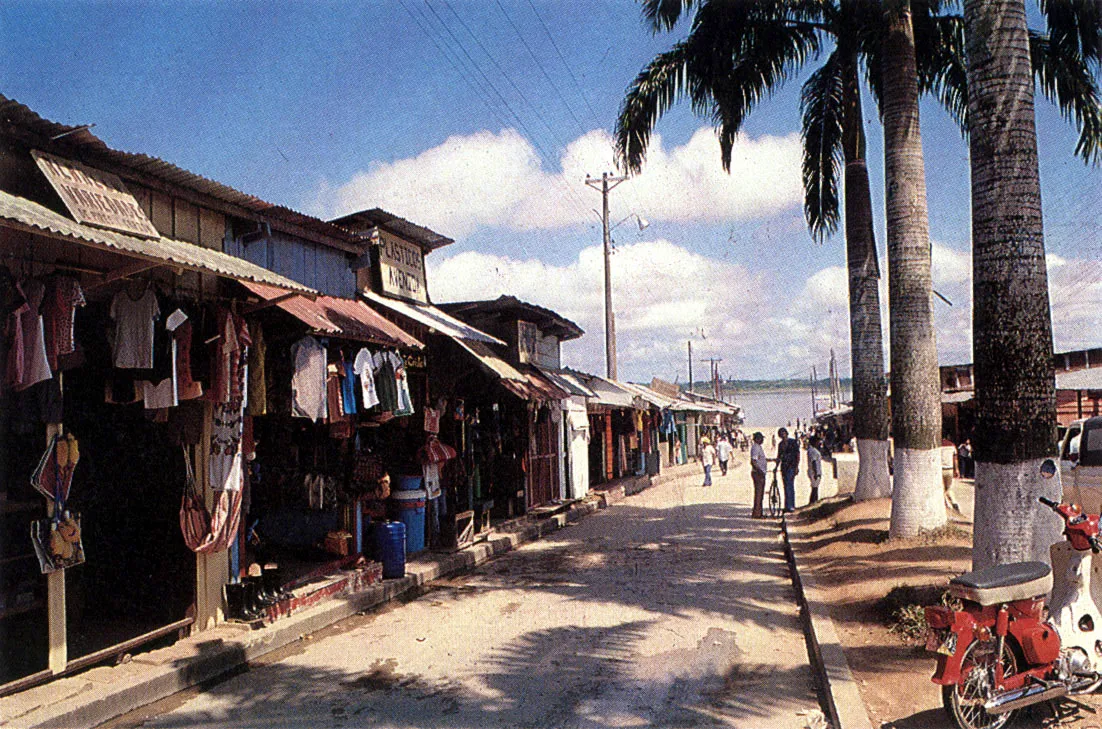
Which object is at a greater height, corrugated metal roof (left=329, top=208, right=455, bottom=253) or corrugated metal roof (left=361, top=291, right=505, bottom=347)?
corrugated metal roof (left=329, top=208, right=455, bottom=253)

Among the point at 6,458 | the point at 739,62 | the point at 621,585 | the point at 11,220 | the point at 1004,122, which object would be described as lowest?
the point at 621,585

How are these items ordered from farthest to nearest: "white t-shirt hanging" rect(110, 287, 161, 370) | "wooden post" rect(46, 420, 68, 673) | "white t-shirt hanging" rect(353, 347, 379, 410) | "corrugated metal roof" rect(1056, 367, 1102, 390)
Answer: "corrugated metal roof" rect(1056, 367, 1102, 390) < "white t-shirt hanging" rect(353, 347, 379, 410) < "white t-shirt hanging" rect(110, 287, 161, 370) < "wooden post" rect(46, 420, 68, 673)

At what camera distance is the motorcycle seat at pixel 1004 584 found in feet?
15.9

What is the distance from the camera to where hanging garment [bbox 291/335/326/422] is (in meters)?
8.94

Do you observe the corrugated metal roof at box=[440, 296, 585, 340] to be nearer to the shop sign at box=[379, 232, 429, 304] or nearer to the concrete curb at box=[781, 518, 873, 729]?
the shop sign at box=[379, 232, 429, 304]

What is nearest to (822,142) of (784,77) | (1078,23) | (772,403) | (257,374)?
(784,77)

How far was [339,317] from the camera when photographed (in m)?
9.88

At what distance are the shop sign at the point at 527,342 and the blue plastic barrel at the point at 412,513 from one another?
658 cm

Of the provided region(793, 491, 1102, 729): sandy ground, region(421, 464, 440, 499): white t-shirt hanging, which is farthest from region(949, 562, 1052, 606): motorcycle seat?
region(421, 464, 440, 499): white t-shirt hanging

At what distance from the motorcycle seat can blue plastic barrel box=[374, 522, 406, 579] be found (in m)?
7.40

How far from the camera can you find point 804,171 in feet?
57.4

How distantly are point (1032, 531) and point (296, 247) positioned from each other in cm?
867

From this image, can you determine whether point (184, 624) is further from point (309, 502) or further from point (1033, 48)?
point (1033, 48)

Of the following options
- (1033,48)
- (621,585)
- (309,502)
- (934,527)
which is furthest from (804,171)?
(309,502)
